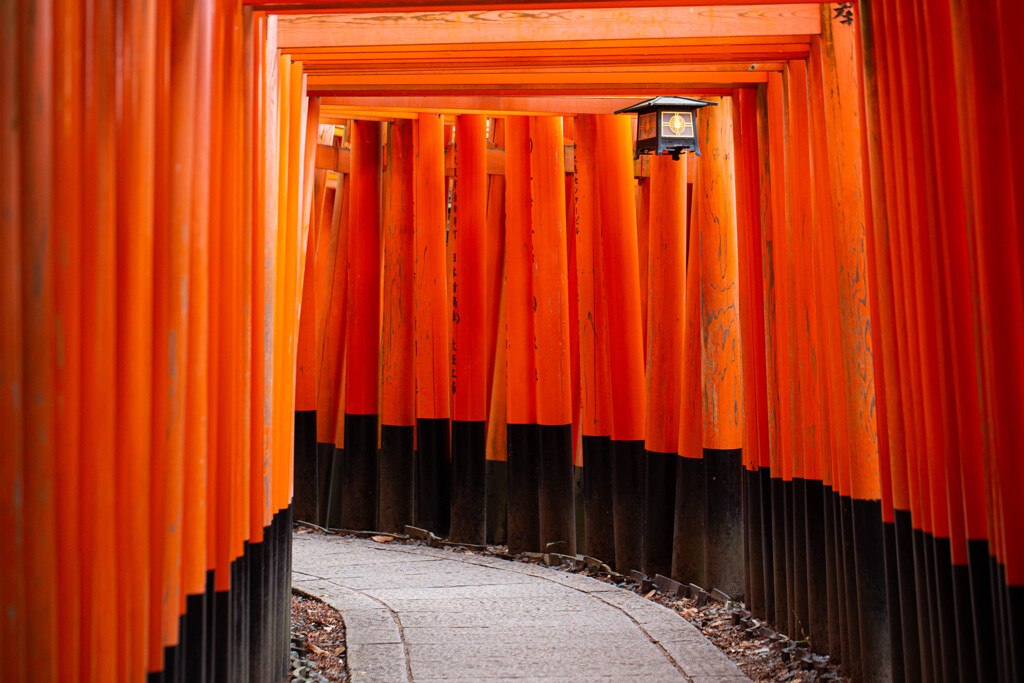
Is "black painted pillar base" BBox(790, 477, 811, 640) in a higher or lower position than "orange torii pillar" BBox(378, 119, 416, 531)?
lower

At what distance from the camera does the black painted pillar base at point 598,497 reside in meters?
6.50

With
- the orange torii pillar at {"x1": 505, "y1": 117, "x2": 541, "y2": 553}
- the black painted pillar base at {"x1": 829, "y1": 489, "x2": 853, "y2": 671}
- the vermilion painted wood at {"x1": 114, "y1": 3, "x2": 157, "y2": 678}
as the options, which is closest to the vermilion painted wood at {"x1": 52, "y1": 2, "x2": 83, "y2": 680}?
the vermilion painted wood at {"x1": 114, "y1": 3, "x2": 157, "y2": 678}

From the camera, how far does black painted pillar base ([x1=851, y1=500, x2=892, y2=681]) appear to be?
3.65 m

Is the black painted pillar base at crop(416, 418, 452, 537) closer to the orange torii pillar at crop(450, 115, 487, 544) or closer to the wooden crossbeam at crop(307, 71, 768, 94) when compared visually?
the orange torii pillar at crop(450, 115, 487, 544)

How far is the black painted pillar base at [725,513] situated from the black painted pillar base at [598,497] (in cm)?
114

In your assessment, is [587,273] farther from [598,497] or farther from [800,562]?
[800,562]

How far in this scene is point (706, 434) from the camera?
551 cm

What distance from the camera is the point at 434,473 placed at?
7625 millimetres

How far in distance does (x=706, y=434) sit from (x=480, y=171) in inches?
122

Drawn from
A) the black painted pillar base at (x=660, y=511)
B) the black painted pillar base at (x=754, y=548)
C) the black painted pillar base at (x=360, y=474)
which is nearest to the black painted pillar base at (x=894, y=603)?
the black painted pillar base at (x=754, y=548)

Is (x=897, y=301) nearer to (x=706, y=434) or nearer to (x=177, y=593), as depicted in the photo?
(x=177, y=593)

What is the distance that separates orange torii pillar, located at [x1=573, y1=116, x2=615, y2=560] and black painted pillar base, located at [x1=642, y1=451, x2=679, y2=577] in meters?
0.50

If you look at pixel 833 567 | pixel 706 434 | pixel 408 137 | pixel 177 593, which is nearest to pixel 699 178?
pixel 706 434

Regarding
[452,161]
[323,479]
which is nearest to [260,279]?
[452,161]
